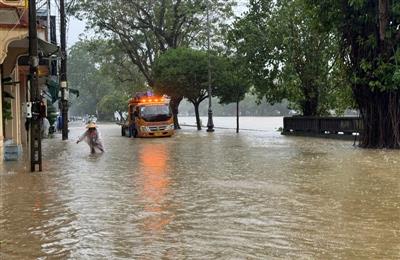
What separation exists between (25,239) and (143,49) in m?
46.2

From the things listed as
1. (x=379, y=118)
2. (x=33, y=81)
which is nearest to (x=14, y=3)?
(x=33, y=81)

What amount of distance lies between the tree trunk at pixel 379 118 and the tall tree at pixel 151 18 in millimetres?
23973

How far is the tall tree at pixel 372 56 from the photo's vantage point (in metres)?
21.8

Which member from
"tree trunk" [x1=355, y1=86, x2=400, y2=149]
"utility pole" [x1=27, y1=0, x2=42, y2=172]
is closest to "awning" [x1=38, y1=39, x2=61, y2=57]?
"utility pole" [x1=27, y1=0, x2=42, y2=172]

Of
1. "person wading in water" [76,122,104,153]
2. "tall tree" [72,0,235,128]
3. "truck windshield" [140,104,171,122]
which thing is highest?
"tall tree" [72,0,235,128]

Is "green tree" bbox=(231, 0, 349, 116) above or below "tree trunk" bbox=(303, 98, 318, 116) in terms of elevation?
above

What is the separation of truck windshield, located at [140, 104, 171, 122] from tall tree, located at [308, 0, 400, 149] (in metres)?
14.4

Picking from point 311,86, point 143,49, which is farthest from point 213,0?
point 311,86

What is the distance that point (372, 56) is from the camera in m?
23.0

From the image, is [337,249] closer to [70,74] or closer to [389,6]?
[389,6]

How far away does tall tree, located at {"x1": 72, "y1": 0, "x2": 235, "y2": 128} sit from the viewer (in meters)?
47.0

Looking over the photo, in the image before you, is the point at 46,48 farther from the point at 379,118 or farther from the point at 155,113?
the point at 155,113

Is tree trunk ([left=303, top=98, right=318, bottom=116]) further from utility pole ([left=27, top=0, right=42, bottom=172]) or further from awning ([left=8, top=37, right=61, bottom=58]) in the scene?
utility pole ([left=27, top=0, right=42, bottom=172])

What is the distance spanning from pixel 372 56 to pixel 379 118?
2471 mm
